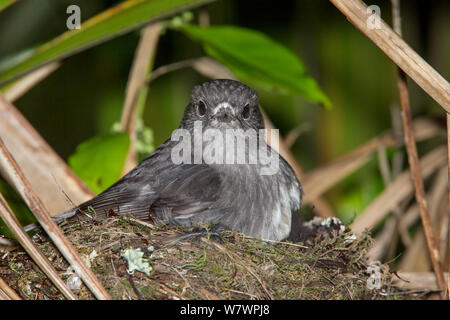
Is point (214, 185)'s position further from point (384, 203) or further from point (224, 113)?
point (384, 203)

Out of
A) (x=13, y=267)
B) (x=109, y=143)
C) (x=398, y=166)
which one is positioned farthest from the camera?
(x=398, y=166)

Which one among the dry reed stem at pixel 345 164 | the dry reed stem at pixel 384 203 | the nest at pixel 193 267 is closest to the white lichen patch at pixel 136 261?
the nest at pixel 193 267

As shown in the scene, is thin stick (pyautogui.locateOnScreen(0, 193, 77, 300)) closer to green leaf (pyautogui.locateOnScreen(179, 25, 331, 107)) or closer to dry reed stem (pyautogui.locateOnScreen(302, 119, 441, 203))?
green leaf (pyautogui.locateOnScreen(179, 25, 331, 107))

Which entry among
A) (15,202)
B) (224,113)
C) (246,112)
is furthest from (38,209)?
(246,112)

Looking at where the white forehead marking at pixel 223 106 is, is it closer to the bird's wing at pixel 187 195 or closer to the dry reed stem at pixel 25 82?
the bird's wing at pixel 187 195

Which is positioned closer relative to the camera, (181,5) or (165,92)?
(181,5)
